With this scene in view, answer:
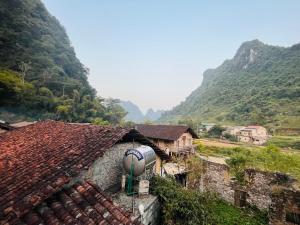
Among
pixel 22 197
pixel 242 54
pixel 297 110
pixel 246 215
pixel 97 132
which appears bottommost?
pixel 246 215

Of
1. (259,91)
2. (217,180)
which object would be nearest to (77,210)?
(217,180)

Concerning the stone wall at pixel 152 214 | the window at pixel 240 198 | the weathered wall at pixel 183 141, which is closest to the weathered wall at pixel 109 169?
the stone wall at pixel 152 214

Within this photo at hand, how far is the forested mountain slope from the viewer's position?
41.2 meters

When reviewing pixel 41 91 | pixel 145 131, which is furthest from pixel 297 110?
pixel 41 91

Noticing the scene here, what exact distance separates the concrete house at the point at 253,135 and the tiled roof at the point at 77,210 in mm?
56309

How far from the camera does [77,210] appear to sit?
17.2 ft

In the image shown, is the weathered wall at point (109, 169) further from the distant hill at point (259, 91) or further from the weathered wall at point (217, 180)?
the distant hill at point (259, 91)

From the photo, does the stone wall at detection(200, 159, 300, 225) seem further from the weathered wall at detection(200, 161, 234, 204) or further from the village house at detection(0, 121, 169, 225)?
the village house at detection(0, 121, 169, 225)

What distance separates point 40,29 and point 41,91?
30.1m

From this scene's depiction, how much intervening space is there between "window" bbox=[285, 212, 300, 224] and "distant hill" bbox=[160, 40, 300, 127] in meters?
54.3

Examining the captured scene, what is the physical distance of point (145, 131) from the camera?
129 ft

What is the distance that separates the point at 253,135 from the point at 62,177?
5879 centimetres

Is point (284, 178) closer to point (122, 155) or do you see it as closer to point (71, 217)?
point (122, 155)

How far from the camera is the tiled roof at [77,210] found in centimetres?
474
